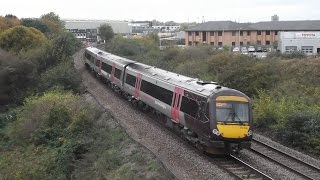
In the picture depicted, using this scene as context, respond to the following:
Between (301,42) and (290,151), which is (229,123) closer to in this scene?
(290,151)

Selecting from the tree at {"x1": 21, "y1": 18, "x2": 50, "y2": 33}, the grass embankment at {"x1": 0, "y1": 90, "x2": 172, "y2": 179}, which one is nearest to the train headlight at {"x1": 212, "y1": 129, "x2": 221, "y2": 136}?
the grass embankment at {"x1": 0, "y1": 90, "x2": 172, "y2": 179}

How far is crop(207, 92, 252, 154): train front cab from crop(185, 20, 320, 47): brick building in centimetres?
5783

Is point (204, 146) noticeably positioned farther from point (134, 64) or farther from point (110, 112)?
point (134, 64)

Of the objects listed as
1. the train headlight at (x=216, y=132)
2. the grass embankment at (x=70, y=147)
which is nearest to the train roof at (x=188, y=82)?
the train headlight at (x=216, y=132)

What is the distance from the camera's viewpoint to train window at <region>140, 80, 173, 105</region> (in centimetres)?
2017

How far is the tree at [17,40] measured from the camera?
159 feet

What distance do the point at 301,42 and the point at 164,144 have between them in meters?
46.5

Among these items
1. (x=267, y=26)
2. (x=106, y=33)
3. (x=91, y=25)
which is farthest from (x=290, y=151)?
(x=91, y=25)

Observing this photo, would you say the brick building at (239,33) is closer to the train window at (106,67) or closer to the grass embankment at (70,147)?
the train window at (106,67)

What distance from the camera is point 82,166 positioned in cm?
1858

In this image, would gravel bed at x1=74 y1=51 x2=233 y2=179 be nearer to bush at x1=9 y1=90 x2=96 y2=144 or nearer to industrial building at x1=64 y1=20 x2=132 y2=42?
bush at x1=9 y1=90 x2=96 y2=144

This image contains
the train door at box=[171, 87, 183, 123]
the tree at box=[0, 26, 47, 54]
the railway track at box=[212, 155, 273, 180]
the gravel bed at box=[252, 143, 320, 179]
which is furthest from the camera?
the tree at box=[0, 26, 47, 54]

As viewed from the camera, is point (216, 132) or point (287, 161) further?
point (287, 161)

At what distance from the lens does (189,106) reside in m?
17.6
